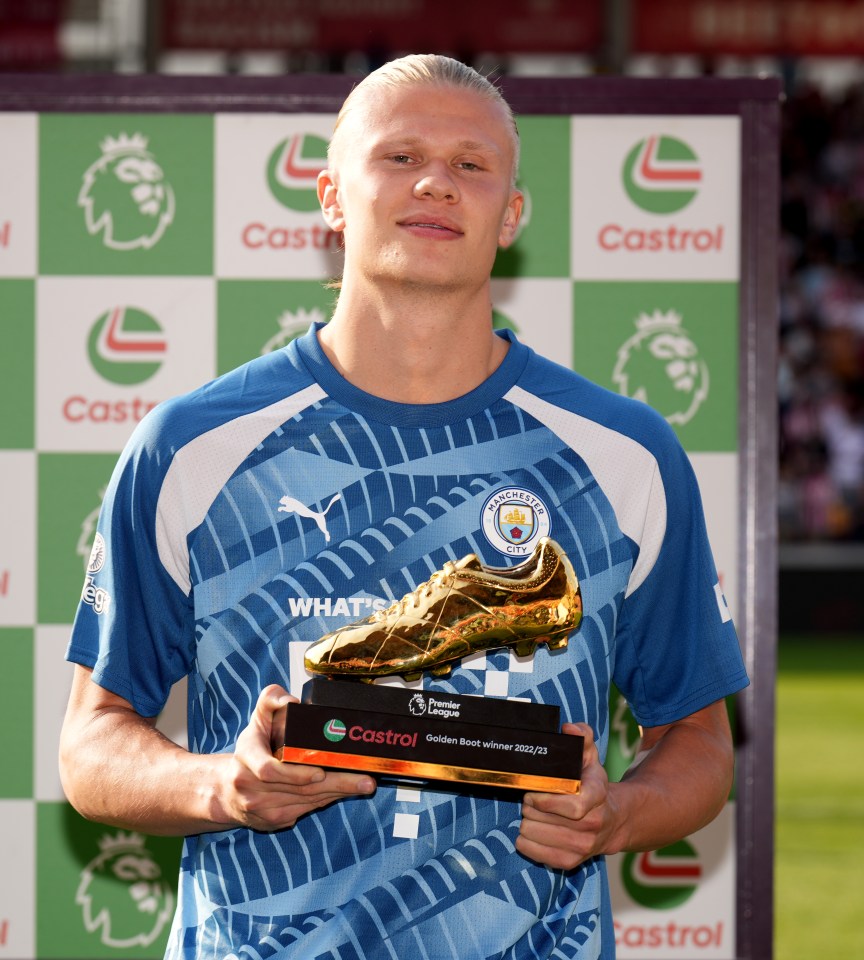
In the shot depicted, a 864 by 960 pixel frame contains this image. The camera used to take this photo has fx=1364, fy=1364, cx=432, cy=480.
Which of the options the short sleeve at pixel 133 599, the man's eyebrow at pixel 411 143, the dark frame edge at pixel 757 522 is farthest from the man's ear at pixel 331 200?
the dark frame edge at pixel 757 522

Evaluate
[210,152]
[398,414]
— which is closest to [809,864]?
[210,152]

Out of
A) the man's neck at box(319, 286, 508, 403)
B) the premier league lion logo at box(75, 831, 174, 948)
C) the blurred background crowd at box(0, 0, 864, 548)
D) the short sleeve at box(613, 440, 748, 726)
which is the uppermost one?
the blurred background crowd at box(0, 0, 864, 548)

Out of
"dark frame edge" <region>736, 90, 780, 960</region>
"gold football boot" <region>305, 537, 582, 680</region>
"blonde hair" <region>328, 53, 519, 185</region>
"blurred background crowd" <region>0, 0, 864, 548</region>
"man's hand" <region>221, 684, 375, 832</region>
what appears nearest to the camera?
"man's hand" <region>221, 684, 375, 832</region>

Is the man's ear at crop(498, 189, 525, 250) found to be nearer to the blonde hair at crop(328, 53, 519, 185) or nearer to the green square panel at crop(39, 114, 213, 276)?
the blonde hair at crop(328, 53, 519, 185)

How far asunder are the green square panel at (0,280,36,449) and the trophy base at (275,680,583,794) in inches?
62.0

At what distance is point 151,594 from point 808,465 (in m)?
11.3

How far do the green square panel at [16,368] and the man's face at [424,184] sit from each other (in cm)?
131

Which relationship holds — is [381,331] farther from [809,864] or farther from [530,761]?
[809,864]

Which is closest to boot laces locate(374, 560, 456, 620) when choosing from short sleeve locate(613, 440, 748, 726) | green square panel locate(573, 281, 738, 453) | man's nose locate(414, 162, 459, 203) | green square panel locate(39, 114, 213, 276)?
short sleeve locate(613, 440, 748, 726)

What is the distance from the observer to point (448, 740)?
5.07ft

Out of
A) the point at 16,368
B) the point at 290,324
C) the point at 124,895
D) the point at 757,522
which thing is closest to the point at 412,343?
the point at 290,324

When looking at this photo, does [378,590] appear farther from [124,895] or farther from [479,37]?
[479,37]

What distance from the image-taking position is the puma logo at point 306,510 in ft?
5.70

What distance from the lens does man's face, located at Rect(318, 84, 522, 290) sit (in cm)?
170
